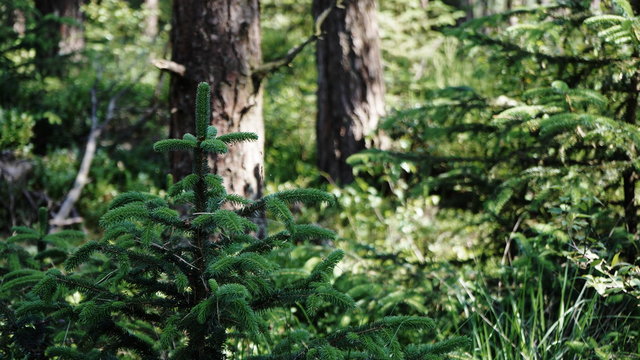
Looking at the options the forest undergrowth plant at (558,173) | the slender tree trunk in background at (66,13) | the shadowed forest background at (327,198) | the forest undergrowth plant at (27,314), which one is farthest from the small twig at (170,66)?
the slender tree trunk in background at (66,13)

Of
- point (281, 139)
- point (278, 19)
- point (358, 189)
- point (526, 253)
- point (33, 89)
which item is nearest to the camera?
point (526, 253)

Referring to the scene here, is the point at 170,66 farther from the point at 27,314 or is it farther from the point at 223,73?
the point at 27,314

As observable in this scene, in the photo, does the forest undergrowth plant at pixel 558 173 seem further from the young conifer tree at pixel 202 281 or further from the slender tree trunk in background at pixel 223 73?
the young conifer tree at pixel 202 281

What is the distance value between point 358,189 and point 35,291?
4.28 m

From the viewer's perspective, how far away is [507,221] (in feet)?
12.0

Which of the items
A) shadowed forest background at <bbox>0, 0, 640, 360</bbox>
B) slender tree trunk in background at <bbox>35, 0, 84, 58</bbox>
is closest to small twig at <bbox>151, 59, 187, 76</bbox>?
shadowed forest background at <bbox>0, 0, 640, 360</bbox>

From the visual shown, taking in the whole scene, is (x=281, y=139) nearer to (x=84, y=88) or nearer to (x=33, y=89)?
(x=84, y=88)

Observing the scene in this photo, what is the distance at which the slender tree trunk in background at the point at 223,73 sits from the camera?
11.7ft

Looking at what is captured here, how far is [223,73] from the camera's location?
11.7 feet

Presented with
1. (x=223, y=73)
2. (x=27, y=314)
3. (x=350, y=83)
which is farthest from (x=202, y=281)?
(x=350, y=83)

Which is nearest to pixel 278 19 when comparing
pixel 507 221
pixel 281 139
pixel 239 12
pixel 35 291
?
pixel 281 139

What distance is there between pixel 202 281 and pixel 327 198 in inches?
20.4

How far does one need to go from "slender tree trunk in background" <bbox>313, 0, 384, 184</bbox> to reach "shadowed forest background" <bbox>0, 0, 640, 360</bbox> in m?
0.02

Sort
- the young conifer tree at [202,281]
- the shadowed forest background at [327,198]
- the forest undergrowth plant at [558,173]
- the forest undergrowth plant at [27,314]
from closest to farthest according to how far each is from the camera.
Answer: the young conifer tree at [202,281], the shadowed forest background at [327,198], the forest undergrowth plant at [27,314], the forest undergrowth plant at [558,173]
